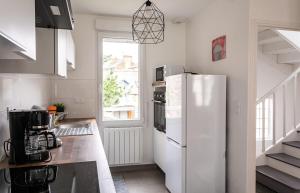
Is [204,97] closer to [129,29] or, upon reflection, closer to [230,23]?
[230,23]

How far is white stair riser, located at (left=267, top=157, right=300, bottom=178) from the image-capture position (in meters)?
3.11

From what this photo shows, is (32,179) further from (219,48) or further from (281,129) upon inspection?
(281,129)

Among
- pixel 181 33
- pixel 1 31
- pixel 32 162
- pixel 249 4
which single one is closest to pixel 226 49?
pixel 249 4

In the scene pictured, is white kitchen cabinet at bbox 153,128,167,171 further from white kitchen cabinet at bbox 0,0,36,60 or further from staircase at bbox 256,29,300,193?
white kitchen cabinet at bbox 0,0,36,60

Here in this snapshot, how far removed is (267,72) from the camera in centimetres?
405

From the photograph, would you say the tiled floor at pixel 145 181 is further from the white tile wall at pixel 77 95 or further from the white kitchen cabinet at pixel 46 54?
the white kitchen cabinet at pixel 46 54

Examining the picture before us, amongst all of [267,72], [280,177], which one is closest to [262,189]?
[280,177]

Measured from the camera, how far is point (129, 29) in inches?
150

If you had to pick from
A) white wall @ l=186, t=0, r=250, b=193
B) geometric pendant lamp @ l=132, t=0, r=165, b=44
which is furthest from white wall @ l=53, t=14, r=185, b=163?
white wall @ l=186, t=0, r=250, b=193

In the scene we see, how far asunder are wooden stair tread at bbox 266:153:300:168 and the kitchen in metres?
1.05

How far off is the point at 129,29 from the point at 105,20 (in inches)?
15.7

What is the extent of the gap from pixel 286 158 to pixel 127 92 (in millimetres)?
2617

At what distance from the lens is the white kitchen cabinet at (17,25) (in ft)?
1.86

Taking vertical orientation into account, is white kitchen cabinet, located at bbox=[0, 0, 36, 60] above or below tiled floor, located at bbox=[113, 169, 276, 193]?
above
